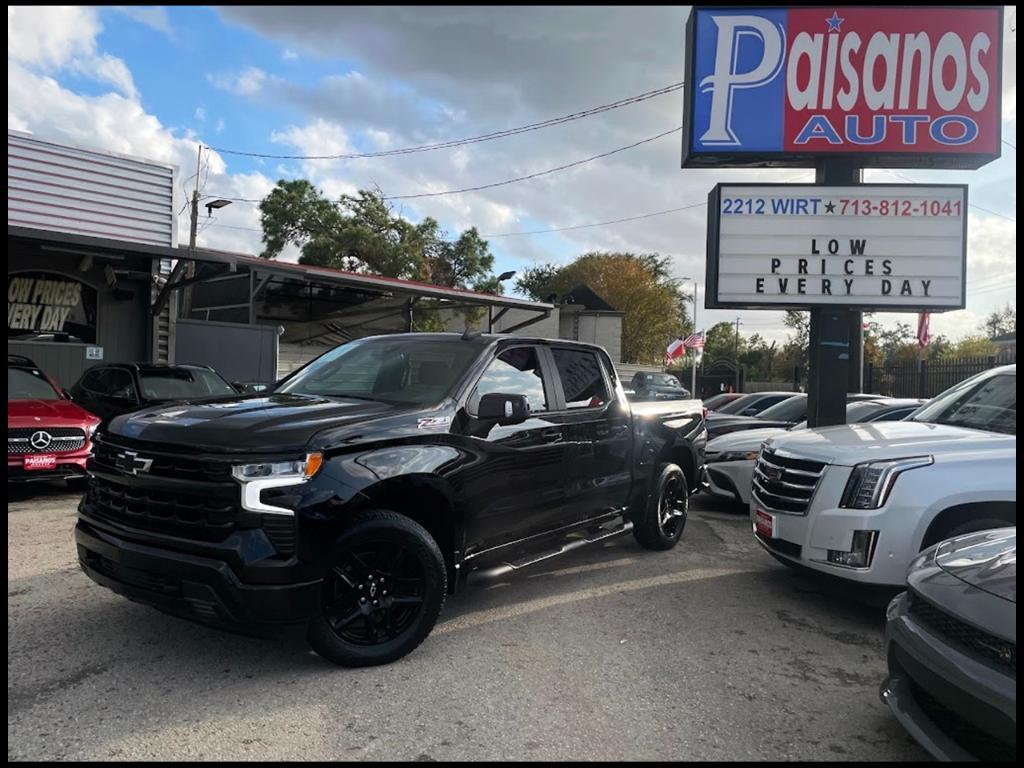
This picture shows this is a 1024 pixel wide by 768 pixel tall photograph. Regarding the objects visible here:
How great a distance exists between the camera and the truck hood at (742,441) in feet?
25.4

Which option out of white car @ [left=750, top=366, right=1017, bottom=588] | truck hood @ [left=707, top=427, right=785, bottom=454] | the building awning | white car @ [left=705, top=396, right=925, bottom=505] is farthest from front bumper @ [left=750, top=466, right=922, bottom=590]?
the building awning

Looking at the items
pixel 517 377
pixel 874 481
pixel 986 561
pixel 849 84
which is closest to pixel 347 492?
pixel 517 377

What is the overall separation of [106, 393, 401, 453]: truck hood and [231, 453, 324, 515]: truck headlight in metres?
0.07

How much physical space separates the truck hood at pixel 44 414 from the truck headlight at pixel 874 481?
7.73 m

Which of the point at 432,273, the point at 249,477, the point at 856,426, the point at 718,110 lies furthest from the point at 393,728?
the point at 432,273

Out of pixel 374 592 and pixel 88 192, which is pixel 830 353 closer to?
pixel 374 592

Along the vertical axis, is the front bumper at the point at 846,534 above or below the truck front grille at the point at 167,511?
below

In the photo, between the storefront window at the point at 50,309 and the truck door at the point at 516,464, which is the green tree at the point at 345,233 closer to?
the storefront window at the point at 50,309

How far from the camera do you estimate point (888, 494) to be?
4340 mm

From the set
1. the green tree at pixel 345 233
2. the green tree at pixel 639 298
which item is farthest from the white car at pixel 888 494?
the green tree at pixel 639 298

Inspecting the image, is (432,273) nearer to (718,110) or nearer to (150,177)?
(150,177)

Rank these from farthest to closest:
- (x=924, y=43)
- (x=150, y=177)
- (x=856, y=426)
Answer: (x=150, y=177) < (x=924, y=43) < (x=856, y=426)

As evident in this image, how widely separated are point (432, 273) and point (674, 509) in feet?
112

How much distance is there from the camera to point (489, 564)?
429cm
